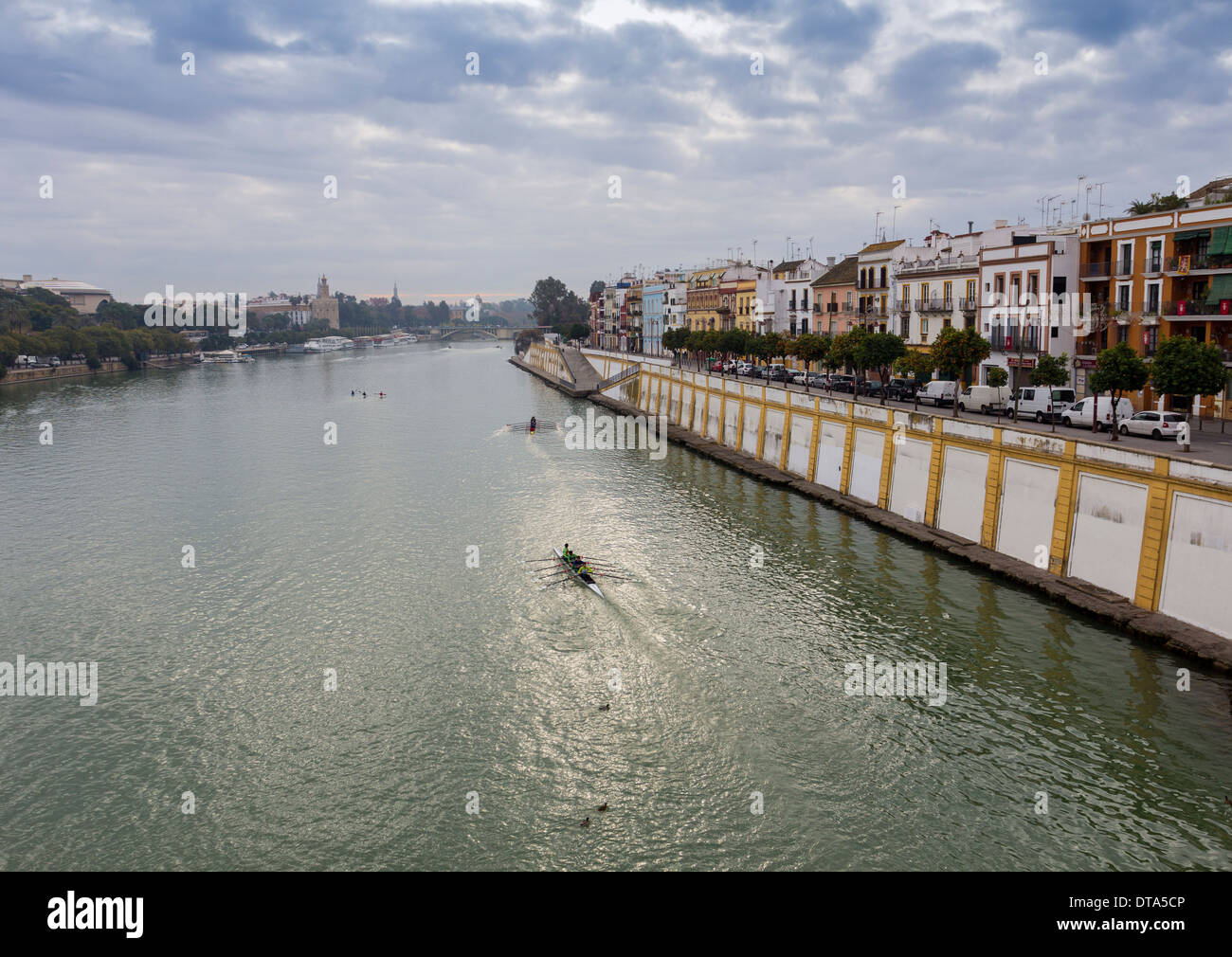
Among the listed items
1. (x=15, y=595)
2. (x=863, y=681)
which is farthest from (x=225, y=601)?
(x=863, y=681)

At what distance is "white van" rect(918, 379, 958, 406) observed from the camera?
2028 inches

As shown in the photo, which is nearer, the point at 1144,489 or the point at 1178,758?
the point at 1178,758

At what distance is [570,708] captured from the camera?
843 inches

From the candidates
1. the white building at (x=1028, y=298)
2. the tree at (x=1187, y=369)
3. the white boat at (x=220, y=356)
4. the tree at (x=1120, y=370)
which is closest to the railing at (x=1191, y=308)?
the white building at (x=1028, y=298)

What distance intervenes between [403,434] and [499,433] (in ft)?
26.4

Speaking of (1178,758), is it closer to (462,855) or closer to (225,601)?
(462,855)

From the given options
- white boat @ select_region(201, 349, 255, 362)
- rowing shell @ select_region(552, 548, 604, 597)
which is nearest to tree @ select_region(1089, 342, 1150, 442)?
rowing shell @ select_region(552, 548, 604, 597)

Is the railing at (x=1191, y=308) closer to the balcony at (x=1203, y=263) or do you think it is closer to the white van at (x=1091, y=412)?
the balcony at (x=1203, y=263)

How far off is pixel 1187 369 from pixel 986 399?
1395 cm

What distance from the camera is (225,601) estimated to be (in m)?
29.6

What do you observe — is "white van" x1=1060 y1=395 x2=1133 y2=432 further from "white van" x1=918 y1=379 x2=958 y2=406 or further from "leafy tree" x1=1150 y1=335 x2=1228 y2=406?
"white van" x1=918 y1=379 x2=958 y2=406

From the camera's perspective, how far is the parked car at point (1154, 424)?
3757cm

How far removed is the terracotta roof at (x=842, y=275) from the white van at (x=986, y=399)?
100 ft
